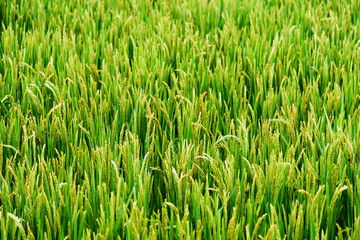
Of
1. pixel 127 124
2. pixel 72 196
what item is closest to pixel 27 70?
pixel 127 124

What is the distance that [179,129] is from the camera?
153cm

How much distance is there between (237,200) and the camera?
117 centimetres

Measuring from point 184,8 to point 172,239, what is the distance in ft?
6.07

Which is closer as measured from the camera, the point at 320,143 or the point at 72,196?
the point at 72,196

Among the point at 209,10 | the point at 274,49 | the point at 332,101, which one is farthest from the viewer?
the point at 209,10

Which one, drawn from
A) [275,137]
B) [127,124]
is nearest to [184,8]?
[127,124]

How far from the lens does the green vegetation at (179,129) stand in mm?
1155

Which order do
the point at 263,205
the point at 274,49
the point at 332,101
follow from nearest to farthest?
1. the point at 263,205
2. the point at 332,101
3. the point at 274,49

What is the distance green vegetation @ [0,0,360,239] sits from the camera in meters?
1.16

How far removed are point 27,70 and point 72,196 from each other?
0.88 metres

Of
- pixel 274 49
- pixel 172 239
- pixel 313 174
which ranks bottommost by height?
pixel 172 239

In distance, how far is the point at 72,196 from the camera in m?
1.17

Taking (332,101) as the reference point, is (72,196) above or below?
below

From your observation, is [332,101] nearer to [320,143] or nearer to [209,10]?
[320,143]
